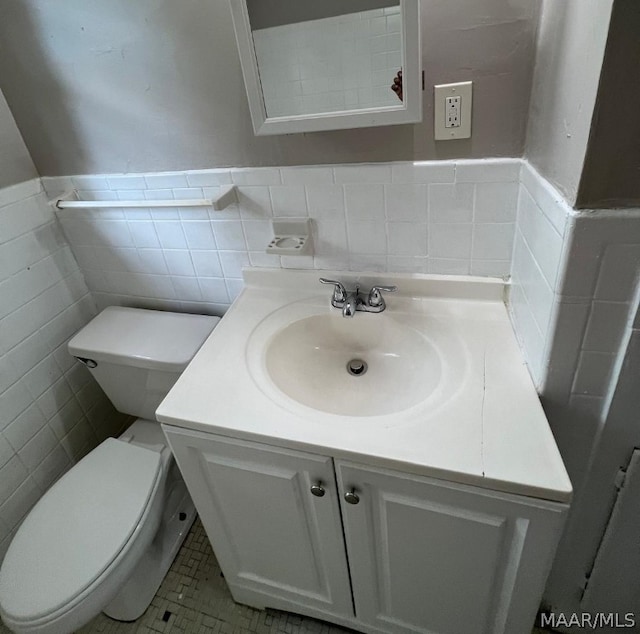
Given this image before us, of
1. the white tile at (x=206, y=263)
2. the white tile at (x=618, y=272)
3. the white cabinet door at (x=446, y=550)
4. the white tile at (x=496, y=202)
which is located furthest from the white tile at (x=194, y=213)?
the white tile at (x=618, y=272)

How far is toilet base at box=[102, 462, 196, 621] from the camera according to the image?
131 centimetres

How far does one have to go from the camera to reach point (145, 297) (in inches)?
57.0

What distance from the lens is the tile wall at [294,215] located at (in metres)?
0.99

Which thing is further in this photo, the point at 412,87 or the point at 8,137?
the point at 8,137

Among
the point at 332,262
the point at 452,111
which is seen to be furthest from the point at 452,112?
the point at 332,262

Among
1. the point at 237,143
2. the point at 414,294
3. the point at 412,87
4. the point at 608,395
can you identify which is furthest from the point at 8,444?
the point at 608,395

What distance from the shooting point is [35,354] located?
1358mm

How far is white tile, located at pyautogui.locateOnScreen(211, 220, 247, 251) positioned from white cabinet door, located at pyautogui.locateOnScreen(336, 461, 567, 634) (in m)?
0.69

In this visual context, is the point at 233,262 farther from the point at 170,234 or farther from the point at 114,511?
the point at 114,511

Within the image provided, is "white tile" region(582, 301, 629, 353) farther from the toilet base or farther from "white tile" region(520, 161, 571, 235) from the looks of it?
the toilet base

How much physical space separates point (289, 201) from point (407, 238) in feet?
1.03

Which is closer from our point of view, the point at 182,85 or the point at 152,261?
the point at 182,85

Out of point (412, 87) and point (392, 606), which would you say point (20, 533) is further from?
point (412, 87)

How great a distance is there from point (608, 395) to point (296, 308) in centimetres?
72
